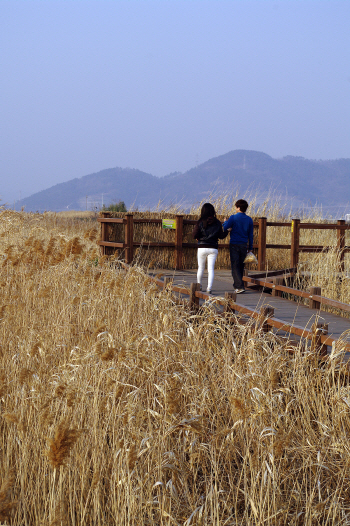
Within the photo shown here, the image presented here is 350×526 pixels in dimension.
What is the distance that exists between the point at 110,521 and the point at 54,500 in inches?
22.9

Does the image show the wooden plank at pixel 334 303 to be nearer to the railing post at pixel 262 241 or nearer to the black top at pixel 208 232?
the black top at pixel 208 232

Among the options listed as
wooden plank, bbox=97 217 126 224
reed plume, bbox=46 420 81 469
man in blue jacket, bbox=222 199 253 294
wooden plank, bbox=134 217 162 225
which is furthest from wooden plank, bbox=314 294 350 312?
wooden plank, bbox=134 217 162 225

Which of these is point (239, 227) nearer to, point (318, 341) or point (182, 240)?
point (182, 240)

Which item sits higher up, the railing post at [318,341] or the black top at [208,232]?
the black top at [208,232]

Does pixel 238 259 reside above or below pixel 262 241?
below

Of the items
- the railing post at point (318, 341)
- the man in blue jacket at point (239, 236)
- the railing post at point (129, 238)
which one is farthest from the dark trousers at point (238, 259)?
the railing post at point (318, 341)

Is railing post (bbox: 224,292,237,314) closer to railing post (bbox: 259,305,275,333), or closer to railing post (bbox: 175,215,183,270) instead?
railing post (bbox: 259,305,275,333)

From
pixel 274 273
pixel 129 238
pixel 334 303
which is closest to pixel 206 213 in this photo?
pixel 274 273

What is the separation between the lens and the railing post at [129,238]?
1234cm

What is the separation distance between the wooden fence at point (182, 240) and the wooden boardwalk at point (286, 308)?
3.34 feet

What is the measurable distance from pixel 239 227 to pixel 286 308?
1840 mm

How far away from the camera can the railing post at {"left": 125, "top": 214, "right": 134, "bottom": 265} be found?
12.3 meters

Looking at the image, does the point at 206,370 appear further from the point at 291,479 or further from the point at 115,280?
the point at 115,280

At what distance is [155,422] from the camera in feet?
12.4
